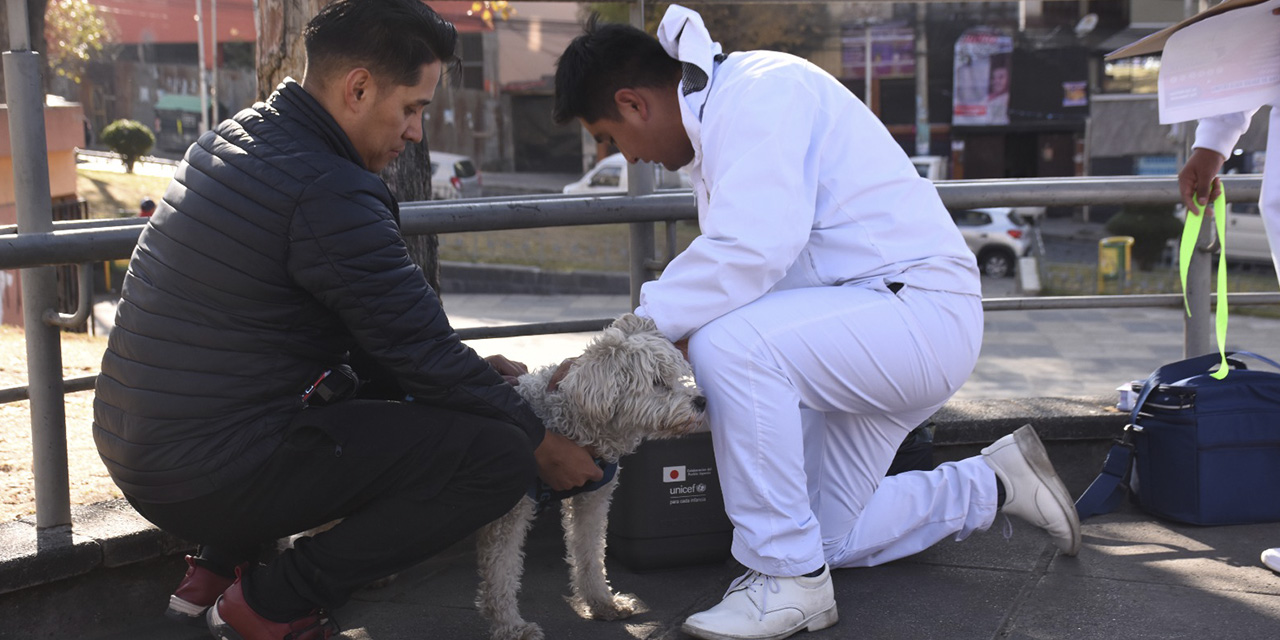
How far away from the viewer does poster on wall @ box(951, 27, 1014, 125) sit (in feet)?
107

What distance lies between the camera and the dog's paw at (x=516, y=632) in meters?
2.87

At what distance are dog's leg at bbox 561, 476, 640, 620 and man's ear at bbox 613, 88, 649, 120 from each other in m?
1.00

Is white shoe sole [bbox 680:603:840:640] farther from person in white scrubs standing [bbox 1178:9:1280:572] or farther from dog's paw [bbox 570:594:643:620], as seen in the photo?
person in white scrubs standing [bbox 1178:9:1280:572]

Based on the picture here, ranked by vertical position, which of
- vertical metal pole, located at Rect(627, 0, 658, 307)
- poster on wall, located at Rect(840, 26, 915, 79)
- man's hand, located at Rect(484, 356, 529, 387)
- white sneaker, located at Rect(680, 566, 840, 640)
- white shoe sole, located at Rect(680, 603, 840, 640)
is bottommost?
white shoe sole, located at Rect(680, 603, 840, 640)

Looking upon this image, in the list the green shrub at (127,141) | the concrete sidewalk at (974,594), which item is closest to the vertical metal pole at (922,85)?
the green shrub at (127,141)

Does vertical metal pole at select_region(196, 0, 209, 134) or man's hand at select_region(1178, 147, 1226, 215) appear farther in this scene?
vertical metal pole at select_region(196, 0, 209, 134)

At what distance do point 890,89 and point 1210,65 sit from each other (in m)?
31.7

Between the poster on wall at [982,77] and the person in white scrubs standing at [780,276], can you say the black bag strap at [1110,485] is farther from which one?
the poster on wall at [982,77]

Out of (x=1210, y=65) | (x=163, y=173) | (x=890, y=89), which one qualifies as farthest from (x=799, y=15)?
(x=1210, y=65)

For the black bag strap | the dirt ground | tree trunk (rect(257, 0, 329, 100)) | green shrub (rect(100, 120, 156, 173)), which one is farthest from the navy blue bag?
green shrub (rect(100, 120, 156, 173))

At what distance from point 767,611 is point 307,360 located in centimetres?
125

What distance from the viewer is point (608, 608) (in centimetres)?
305

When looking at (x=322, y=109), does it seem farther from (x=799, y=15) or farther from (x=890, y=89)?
(x=890, y=89)

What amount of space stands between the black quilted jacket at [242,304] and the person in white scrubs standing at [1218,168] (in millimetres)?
2404
